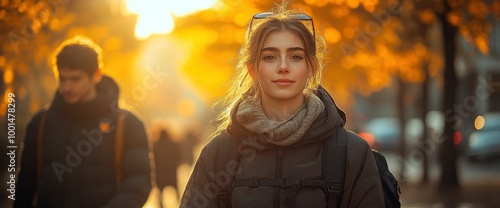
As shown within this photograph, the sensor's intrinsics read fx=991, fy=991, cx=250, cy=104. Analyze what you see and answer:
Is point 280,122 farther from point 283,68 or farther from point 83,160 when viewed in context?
point 83,160

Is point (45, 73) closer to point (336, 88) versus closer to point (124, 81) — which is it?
point (124, 81)

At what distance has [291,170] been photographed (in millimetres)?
3879

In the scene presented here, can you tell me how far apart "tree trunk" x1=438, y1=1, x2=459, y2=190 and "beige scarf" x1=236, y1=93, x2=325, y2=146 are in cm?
1763

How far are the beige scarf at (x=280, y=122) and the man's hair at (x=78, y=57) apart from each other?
2.02 meters

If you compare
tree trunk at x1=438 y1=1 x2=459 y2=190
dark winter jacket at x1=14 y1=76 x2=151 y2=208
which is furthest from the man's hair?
tree trunk at x1=438 y1=1 x2=459 y2=190

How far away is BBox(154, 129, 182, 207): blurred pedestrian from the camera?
16.1 meters

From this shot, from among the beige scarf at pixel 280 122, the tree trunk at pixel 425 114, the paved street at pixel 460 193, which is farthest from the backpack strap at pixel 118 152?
the tree trunk at pixel 425 114

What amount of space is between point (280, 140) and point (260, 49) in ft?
1.33

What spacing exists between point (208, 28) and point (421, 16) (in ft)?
18.7

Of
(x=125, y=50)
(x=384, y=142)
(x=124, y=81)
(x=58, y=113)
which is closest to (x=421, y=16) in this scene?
(x=125, y=50)

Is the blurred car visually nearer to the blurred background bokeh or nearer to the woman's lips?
the blurred background bokeh

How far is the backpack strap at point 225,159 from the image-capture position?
3.96 m

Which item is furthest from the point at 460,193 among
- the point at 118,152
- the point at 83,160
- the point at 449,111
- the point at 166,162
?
the point at 83,160

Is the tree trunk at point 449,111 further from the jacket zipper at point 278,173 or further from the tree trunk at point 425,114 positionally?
the jacket zipper at point 278,173
